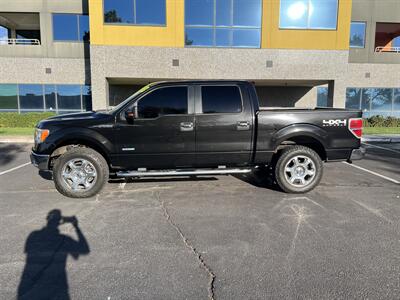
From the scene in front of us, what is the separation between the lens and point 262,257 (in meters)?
3.36

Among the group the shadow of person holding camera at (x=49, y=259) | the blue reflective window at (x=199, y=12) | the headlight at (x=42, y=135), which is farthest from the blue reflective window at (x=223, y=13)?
the shadow of person holding camera at (x=49, y=259)

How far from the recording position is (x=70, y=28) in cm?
1830

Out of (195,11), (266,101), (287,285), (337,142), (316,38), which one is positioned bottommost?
(287,285)

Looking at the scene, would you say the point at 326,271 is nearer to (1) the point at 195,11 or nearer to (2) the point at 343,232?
(2) the point at 343,232

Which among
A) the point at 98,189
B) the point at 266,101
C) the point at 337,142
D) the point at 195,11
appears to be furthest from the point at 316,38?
the point at 98,189

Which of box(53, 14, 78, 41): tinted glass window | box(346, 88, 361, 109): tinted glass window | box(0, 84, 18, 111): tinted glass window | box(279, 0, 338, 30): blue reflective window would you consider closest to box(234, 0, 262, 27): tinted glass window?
box(279, 0, 338, 30): blue reflective window

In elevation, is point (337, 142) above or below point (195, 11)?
below

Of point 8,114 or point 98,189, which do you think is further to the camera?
point 8,114

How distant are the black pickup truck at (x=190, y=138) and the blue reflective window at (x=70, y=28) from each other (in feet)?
49.7

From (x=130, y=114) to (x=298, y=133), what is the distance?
3085 mm

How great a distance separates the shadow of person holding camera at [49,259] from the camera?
9.02 ft

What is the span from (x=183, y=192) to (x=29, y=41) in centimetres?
2015

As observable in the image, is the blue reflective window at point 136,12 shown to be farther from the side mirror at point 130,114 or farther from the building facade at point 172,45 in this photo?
the side mirror at point 130,114

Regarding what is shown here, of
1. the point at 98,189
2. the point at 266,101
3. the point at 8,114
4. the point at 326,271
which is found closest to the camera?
the point at 326,271
